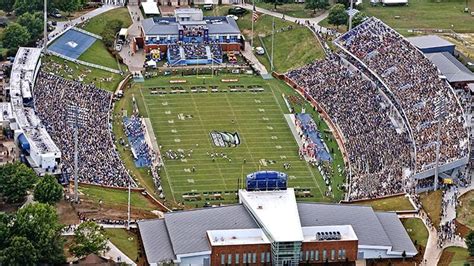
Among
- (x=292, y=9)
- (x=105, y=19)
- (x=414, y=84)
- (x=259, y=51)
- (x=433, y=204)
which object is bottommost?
(x=259, y=51)

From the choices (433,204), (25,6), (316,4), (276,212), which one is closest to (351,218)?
(276,212)

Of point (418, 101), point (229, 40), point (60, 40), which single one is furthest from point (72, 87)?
point (418, 101)

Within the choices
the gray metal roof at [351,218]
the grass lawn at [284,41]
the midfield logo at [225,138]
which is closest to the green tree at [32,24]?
the grass lawn at [284,41]

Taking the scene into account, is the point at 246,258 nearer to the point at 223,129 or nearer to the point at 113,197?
the point at 113,197

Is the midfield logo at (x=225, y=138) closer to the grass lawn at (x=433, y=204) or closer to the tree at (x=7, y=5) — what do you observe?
the grass lawn at (x=433, y=204)

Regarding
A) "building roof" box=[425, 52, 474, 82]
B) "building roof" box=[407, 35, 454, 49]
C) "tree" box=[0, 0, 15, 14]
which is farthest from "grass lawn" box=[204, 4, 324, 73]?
"tree" box=[0, 0, 15, 14]

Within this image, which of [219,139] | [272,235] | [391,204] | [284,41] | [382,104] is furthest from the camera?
[284,41]
